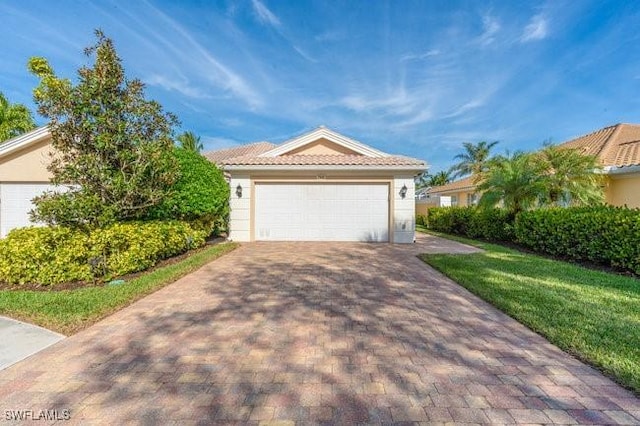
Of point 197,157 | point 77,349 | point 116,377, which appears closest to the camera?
point 116,377

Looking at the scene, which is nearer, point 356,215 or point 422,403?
point 422,403

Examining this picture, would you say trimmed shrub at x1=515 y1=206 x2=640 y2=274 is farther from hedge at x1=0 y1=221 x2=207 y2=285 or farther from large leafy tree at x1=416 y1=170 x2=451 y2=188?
large leafy tree at x1=416 y1=170 x2=451 y2=188

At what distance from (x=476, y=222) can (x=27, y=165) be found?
1982 cm

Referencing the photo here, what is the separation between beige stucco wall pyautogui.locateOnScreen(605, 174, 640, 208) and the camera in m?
10.4

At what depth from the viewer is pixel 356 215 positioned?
1214 cm

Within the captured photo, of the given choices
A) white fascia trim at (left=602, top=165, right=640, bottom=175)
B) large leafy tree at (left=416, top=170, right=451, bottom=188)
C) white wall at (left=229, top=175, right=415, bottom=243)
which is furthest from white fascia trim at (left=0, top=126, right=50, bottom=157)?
large leafy tree at (left=416, top=170, right=451, bottom=188)

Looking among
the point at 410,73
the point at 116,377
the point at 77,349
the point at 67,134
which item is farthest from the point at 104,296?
the point at 410,73

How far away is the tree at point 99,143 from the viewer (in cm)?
654

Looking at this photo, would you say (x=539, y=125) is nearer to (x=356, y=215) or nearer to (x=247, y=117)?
(x=356, y=215)

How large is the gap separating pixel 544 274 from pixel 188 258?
9.20 m

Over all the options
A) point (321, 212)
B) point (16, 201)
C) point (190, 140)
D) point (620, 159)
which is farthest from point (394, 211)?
point (190, 140)

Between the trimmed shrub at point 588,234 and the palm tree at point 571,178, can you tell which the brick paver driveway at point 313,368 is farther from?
the palm tree at point 571,178

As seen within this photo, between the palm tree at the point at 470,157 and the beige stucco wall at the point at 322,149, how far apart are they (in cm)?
2192

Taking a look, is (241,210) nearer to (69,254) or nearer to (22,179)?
(69,254)
